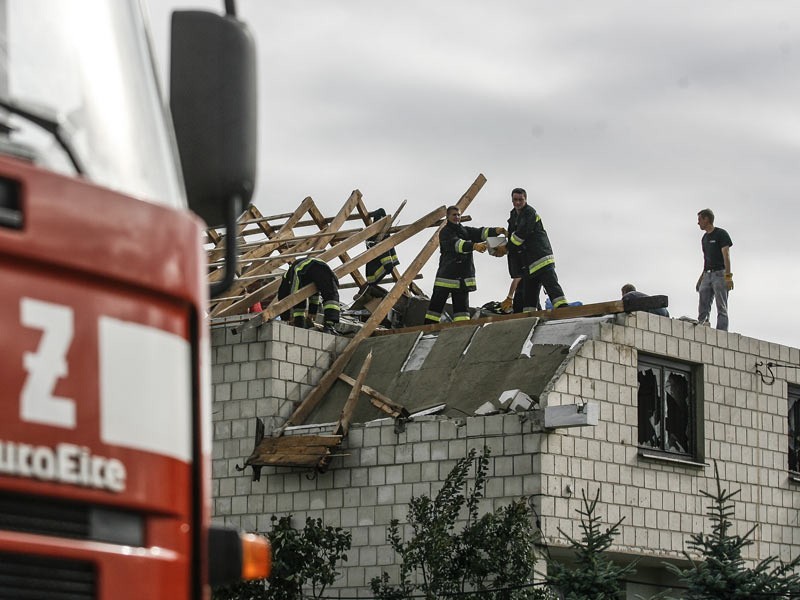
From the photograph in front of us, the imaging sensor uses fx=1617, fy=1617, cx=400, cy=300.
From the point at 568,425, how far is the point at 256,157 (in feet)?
44.3

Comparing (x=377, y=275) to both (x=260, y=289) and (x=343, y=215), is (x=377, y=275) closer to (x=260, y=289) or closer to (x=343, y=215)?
(x=343, y=215)

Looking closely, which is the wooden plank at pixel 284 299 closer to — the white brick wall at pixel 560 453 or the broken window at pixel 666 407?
the white brick wall at pixel 560 453

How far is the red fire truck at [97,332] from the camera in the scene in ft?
10.6

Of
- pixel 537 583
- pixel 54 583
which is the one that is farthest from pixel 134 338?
pixel 537 583

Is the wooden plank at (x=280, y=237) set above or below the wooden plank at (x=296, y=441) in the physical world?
above

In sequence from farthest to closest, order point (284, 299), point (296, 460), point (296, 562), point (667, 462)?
1. point (284, 299)
2. point (667, 462)
3. point (296, 460)
4. point (296, 562)

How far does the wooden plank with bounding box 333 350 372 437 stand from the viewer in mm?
19281

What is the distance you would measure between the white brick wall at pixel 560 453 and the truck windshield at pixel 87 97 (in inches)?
552

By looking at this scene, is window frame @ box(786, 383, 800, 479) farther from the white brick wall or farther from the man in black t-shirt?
the man in black t-shirt

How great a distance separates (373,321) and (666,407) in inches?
158

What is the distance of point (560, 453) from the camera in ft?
59.0

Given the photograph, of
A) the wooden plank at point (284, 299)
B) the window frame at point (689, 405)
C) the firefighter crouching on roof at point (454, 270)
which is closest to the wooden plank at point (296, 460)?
the wooden plank at point (284, 299)

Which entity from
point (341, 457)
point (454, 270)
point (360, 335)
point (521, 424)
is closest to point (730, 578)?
point (521, 424)

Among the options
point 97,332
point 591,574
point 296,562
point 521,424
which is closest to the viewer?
point 97,332
